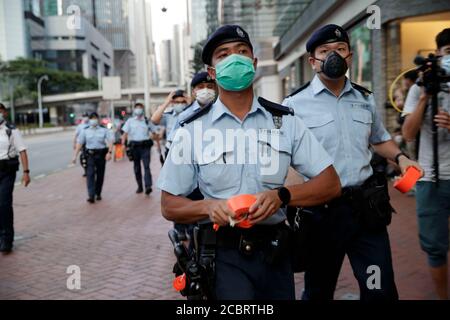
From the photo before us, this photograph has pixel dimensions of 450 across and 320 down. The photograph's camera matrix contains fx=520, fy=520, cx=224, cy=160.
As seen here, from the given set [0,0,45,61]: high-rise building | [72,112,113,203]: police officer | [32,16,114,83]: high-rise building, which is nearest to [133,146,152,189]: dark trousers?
[72,112,113,203]: police officer

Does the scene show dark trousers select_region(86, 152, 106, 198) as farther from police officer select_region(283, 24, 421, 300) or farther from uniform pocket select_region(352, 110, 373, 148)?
uniform pocket select_region(352, 110, 373, 148)

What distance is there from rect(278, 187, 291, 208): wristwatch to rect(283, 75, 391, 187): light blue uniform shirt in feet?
3.07

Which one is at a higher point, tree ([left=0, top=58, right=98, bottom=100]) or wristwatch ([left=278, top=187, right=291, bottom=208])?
tree ([left=0, top=58, right=98, bottom=100])

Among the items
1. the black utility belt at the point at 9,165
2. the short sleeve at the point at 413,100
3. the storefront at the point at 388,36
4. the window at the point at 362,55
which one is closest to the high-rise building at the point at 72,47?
the window at the point at 362,55

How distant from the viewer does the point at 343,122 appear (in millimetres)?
2967

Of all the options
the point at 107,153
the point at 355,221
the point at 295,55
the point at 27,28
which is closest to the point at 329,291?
the point at 355,221

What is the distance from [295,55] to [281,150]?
2028 centimetres

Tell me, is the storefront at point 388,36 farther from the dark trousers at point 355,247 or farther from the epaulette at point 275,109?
the epaulette at point 275,109

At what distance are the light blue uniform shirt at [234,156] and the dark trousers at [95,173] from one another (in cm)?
792

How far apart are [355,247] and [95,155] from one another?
25.5 ft

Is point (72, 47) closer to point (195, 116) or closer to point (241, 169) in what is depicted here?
point (195, 116)

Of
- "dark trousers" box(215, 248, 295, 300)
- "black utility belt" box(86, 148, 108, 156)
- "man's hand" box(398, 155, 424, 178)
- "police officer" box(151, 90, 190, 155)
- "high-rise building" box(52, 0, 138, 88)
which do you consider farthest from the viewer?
"high-rise building" box(52, 0, 138, 88)

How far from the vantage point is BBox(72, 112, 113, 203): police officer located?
9.81 metres
